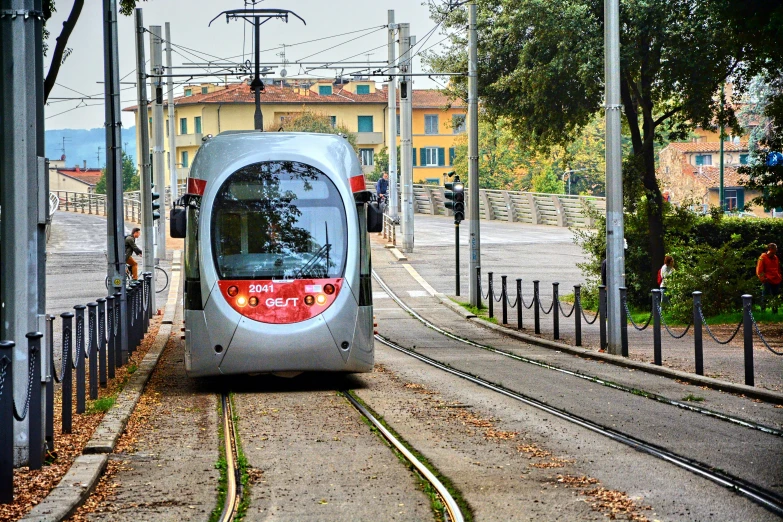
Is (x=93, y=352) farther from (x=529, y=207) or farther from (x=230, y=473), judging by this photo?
(x=529, y=207)

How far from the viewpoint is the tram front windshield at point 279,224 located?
A: 14891mm

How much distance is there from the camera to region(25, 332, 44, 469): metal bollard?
9453 millimetres

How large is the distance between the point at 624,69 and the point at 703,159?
7996 cm

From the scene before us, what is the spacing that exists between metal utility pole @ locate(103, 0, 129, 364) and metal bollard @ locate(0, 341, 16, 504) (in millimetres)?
10606

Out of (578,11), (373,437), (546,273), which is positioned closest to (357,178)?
(373,437)

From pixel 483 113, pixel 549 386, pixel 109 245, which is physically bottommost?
pixel 549 386

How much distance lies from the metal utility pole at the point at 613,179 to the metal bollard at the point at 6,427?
1258 cm

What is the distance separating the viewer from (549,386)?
15195 mm

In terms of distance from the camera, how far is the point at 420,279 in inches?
→ 1563

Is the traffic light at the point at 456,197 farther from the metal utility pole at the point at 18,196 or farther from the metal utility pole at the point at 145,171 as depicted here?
the metal utility pole at the point at 18,196

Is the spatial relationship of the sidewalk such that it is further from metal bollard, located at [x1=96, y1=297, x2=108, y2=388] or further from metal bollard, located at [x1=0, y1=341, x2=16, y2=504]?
metal bollard, located at [x1=0, y1=341, x2=16, y2=504]

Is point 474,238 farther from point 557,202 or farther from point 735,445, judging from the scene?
point 557,202

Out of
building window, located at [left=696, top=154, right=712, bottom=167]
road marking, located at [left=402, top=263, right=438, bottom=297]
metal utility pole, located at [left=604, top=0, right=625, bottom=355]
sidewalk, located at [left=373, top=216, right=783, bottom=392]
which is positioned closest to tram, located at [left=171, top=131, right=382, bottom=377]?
sidewalk, located at [left=373, top=216, right=783, bottom=392]

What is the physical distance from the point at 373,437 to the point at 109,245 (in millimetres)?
11015
